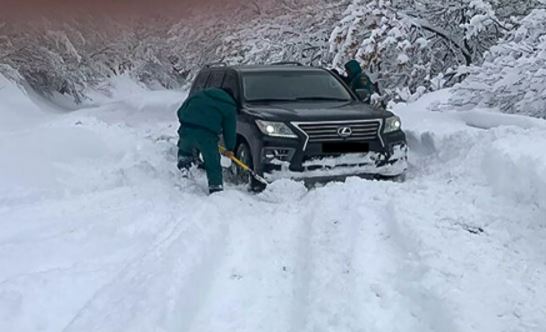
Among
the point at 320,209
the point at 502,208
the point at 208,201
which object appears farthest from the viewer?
the point at 208,201

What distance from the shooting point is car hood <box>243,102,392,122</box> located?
739 cm

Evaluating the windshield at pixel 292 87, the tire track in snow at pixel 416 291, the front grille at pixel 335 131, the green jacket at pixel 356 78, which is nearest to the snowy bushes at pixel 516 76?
the green jacket at pixel 356 78

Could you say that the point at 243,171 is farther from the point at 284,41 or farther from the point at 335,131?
the point at 284,41

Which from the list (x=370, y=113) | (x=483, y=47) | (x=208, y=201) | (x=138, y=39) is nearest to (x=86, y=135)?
(x=208, y=201)

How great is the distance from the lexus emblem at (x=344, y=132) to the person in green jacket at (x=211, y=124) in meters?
1.27

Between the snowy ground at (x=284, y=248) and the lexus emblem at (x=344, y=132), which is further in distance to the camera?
the lexus emblem at (x=344, y=132)

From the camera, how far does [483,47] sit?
1505 centimetres

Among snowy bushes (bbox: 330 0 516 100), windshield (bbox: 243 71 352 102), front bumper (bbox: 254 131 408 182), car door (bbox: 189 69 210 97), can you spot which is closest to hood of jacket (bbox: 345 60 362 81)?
snowy bushes (bbox: 330 0 516 100)

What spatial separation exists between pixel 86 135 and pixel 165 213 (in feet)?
14.1

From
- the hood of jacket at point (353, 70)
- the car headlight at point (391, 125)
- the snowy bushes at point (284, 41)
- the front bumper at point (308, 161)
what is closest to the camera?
the front bumper at point (308, 161)

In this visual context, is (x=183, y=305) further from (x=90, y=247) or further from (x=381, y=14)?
(x=381, y=14)

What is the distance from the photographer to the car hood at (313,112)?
291 inches

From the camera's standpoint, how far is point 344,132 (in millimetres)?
7344

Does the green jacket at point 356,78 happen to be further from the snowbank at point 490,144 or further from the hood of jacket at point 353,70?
the snowbank at point 490,144
